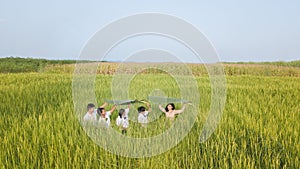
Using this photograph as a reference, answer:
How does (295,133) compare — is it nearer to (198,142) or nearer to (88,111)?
(198,142)

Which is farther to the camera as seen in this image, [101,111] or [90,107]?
[101,111]

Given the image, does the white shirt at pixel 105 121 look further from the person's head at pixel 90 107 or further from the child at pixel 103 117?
the person's head at pixel 90 107

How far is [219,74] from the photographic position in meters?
2.02

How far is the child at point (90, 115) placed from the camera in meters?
2.03

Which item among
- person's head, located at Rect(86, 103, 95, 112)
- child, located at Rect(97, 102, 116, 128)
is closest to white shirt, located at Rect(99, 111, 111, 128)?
child, located at Rect(97, 102, 116, 128)

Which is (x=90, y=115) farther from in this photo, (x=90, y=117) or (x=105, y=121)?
(x=105, y=121)

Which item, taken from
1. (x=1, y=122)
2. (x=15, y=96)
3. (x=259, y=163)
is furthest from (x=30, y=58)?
(x=259, y=163)

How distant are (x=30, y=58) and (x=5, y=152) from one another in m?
28.2

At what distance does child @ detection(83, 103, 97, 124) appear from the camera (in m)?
2.03

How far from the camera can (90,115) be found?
208cm

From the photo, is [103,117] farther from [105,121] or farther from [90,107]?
[90,107]

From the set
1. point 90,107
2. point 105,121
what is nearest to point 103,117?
point 105,121

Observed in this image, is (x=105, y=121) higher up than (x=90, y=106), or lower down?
lower down

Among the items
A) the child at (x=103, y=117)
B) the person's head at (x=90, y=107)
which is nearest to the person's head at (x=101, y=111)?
the child at (x=103, y=117)
